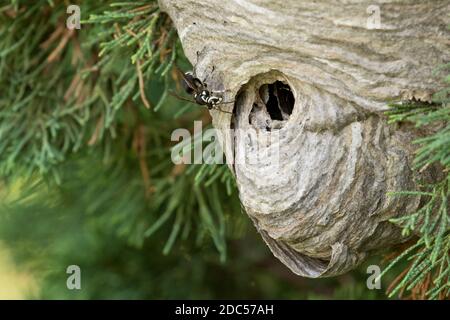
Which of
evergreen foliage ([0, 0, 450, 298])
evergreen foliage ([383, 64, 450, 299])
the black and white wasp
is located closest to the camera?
evergreen foliage ([383, 64, 450, 299])

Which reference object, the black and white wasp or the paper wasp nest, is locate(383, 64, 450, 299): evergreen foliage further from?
the black and white wasp

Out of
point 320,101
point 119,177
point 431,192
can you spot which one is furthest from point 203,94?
point 119,177

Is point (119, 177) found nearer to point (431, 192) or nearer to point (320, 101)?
point (320, 101)

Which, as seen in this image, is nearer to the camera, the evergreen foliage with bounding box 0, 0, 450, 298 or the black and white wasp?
the black and white wasp

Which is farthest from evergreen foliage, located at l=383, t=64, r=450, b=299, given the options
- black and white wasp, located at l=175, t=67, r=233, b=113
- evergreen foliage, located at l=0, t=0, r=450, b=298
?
black and white wasp, located at l=175, t=67, r=233, b=113

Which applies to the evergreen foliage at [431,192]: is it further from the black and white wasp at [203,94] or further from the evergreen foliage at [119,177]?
the black and white wasp at [203,94]

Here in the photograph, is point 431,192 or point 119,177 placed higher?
point 119,177

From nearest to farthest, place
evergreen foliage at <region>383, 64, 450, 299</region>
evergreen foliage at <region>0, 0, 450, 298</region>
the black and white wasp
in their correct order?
evergreen foliage at <region>383, 64, 450, 299</region> < the black and white wasp < evergreen foliage at <region>0, 0, 450, 298</region>

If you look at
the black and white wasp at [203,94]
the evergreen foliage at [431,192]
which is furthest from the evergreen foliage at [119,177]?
the black and white wasp at [203,94]

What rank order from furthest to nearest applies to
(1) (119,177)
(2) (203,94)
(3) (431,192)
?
(1) (119,177)
(2) (203,94)
(3) (431,192)
